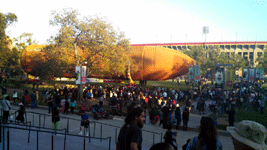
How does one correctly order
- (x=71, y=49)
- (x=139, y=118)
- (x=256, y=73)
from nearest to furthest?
(x=139, y=118)
(x=71, y=49)
(x=256, y=73)

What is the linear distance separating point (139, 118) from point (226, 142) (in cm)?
944

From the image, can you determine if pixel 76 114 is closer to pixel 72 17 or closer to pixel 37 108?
pixel 37 108

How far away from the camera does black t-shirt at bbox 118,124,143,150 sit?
294 cm

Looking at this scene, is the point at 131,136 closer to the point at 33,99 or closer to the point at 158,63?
the point at 33,99

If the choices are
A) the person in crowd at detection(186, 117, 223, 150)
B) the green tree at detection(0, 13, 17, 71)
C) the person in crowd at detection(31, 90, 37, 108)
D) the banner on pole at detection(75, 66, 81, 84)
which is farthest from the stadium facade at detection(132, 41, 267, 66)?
the person in crowd at detection(186, 117, 223, 150)

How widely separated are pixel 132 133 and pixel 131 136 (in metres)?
0.04

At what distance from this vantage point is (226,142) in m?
11.1

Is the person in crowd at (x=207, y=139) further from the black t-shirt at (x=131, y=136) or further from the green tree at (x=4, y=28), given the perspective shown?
the green tree at (x=4, y=28)

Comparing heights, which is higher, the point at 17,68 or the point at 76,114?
the point at 17,68

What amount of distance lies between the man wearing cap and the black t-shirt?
126cm

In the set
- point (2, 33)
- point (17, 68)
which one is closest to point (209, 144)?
point (2, 33)

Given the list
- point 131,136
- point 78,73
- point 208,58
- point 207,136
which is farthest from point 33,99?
point 208,58

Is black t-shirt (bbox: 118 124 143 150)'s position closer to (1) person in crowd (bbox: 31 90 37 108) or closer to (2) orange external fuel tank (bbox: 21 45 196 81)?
(1) person in crowd (bbox: 31 90 37 108)

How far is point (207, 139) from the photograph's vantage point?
9.03ft
